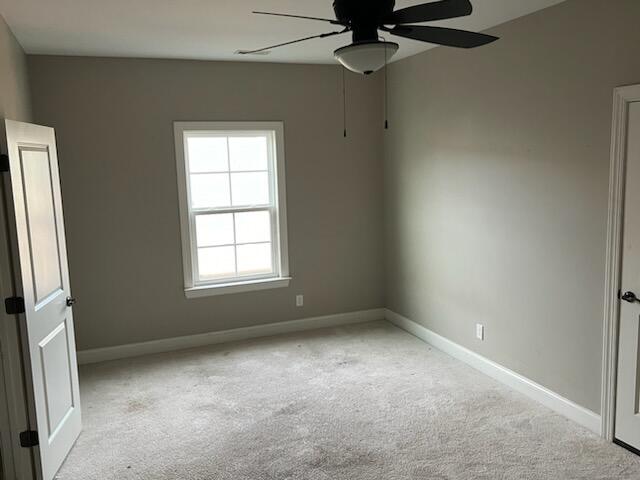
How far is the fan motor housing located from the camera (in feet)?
6.59

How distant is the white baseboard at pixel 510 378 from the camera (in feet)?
10.8

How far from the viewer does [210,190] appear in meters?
4.89

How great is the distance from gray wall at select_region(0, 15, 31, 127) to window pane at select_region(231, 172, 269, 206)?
1.77m

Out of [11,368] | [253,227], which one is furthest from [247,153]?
[11,368]

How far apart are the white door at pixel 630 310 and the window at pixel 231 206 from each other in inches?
117

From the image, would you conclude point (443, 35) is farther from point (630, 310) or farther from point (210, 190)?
point (210, 190)

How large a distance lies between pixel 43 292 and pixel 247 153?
8.11ft

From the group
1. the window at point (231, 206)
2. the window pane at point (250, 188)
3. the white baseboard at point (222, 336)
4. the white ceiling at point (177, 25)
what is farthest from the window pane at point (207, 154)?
the white baseboard at point (222, 336)

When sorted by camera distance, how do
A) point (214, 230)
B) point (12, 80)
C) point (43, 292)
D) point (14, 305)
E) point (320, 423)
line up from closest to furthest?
point (14, 305) < point (43, 292) < point (12, 80) < point (320, 423) < point (214, 230)

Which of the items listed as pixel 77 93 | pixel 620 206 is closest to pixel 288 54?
pixel 77 93

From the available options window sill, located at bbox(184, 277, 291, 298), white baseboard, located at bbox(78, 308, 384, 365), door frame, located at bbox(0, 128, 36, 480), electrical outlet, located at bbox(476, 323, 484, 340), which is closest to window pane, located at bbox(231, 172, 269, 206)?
window sill, located at bbox(184, 277, 291, 298)

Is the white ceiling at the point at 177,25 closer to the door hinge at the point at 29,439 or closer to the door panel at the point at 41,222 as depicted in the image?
the door panel at the point at 41,222

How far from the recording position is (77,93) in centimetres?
434

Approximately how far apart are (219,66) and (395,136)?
5.79ft
